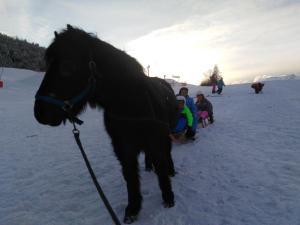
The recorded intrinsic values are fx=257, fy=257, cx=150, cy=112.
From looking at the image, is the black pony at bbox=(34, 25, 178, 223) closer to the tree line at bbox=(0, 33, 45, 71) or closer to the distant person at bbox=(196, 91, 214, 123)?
the distant person at bbox=(196, 91, 214, 123)

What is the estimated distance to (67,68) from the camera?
2506 millimetres

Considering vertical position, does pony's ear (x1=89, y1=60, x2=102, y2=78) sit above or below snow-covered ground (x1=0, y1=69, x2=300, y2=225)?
above

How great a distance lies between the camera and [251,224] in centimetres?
284

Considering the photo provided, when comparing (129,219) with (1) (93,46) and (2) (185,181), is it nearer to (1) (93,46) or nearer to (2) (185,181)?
(2) (185,181)

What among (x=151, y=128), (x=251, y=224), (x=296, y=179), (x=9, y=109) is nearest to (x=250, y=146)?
(x=296, y=179)

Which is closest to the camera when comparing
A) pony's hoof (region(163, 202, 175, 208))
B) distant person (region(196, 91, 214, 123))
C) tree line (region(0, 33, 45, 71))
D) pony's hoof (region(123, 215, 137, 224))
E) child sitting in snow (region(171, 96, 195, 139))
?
pony's hoof (region(123, 215, 137, 224))

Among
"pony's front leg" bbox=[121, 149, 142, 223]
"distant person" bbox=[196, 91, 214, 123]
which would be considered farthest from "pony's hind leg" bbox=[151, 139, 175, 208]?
"distant person" bbox=[196, 91, 214, 123]

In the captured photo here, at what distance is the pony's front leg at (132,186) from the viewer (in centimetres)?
313

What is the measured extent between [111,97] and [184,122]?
393 centimetres

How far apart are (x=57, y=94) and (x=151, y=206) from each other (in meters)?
1.95

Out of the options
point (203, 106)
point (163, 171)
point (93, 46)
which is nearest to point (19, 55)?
point (203, 106)

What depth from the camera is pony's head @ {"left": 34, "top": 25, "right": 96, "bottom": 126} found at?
2.51 m

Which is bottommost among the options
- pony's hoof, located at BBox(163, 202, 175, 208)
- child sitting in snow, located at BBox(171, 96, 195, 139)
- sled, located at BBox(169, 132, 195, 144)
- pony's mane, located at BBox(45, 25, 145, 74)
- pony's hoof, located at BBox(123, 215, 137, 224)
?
pony's hoof, located at BBox(123, 215, 137, 224)

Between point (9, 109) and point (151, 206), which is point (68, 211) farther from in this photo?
point (9, 109)
